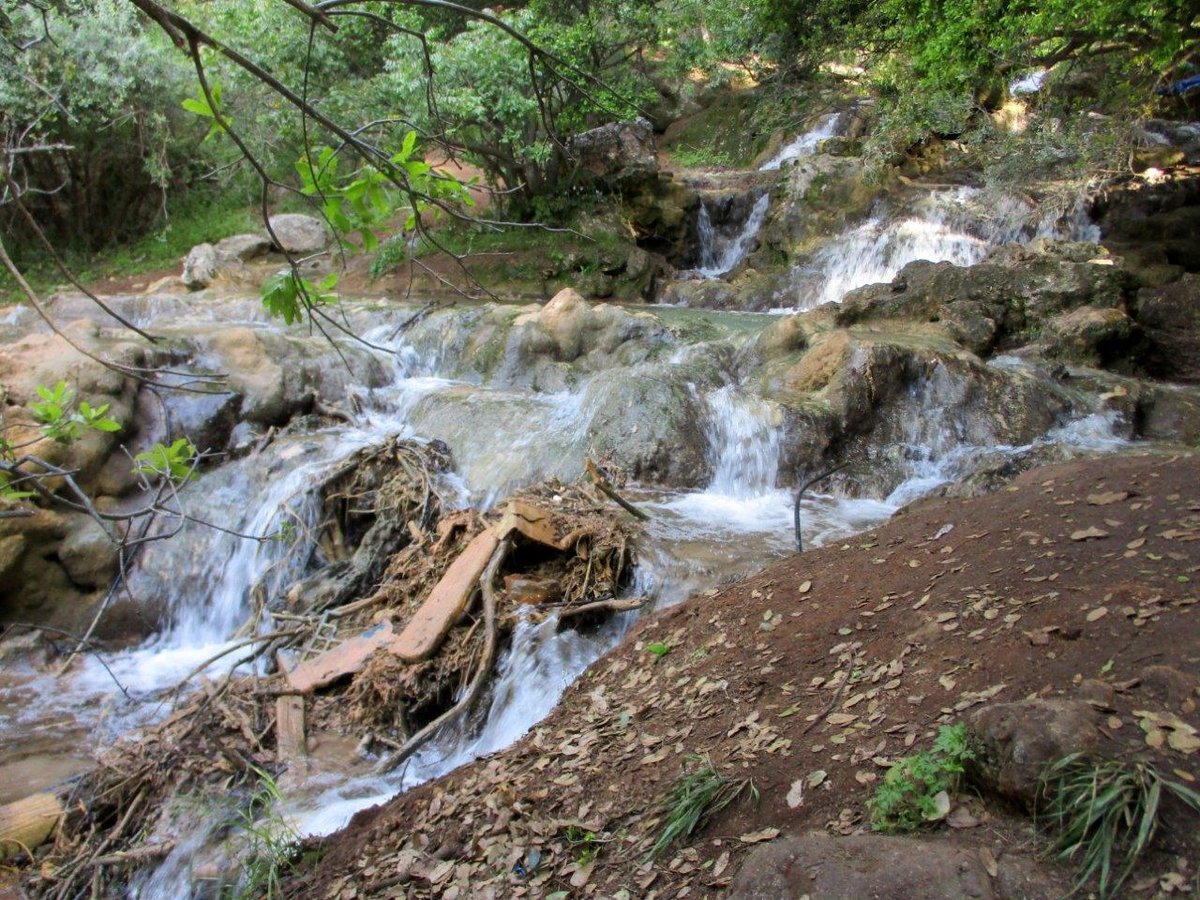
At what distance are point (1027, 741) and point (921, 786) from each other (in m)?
0.33

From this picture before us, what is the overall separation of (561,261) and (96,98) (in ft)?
30.0

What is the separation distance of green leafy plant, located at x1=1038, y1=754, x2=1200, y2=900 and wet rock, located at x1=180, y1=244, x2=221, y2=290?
56.3 feet

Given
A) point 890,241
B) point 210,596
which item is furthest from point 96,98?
point 890,241

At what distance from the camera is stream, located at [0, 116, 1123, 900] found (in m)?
4.79

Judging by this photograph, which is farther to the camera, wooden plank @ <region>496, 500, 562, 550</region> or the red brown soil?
wooden plank @ <region>496, 500, 562, 550</region>

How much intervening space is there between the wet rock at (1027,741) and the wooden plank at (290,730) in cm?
361

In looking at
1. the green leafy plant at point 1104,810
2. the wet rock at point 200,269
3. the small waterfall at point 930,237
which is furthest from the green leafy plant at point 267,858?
the wet rock at point 200,269

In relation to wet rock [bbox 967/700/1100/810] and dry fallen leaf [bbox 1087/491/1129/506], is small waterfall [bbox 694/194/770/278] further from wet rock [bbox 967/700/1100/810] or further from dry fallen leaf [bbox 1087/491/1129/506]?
wet rock [bbox 967/700/1100/810]

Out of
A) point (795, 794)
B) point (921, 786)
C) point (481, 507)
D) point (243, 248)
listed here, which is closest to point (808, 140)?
point (243, 248)

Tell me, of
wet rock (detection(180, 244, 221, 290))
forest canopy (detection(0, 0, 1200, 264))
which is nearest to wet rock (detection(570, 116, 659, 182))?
forest canopy (detection(0, 0, 1200, 264))

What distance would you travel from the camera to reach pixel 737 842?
274 centimetres

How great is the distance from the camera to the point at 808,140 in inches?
754

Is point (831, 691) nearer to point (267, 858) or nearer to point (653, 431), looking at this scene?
point (267, 858)

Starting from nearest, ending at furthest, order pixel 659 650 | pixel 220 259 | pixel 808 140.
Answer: pixel 659 650, pixel 220 259, pixel 808 140
